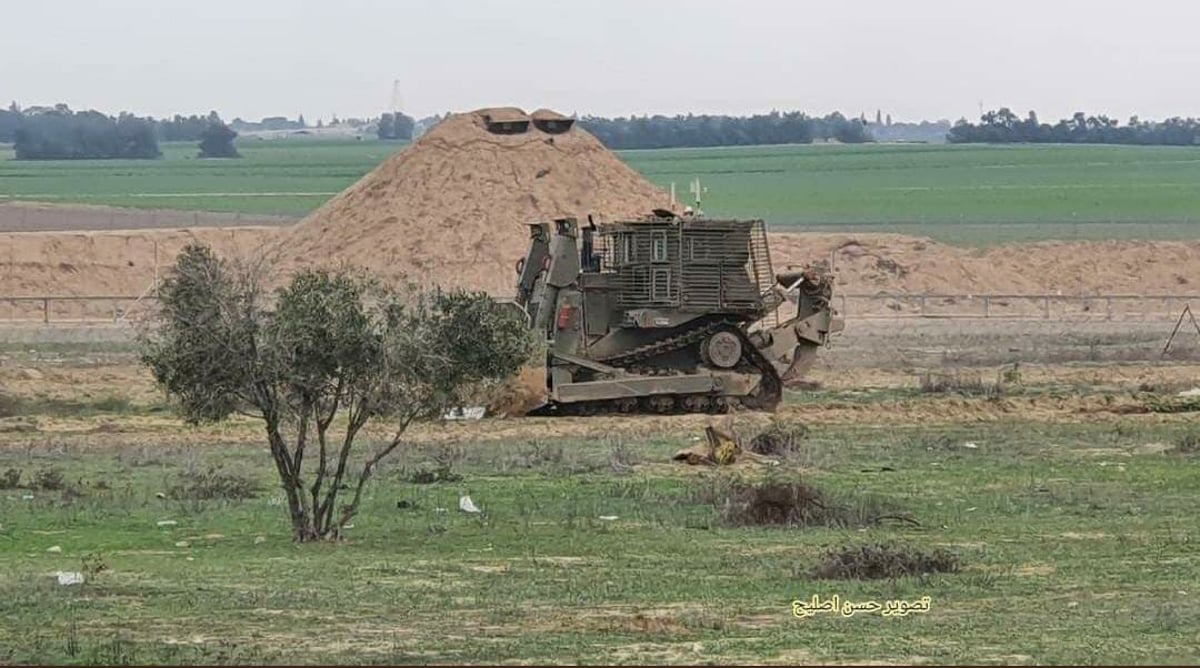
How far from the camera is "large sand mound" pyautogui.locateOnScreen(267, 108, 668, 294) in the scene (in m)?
65.6

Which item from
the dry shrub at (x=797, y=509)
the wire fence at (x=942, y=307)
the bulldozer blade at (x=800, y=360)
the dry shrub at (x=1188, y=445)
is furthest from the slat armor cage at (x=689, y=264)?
the wire fence at (x=942, y=307)

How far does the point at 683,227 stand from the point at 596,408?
347 cm

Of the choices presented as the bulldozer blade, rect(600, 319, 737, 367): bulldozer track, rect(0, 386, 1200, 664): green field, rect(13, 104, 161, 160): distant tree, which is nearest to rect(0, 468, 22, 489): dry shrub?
rect(0, 386, 1200, 664): green field

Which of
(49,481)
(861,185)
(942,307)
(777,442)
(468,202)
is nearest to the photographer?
(49,481)

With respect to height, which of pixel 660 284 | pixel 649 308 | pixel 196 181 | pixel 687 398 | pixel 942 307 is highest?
pixel 660 284

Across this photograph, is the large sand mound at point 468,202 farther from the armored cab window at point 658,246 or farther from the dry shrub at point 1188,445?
the dry shrub at point 1188,445

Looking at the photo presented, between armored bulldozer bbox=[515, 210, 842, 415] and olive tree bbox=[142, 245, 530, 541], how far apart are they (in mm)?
13358

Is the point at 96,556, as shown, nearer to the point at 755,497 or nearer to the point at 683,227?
the point at 755,497

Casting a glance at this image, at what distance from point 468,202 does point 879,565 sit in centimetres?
5097

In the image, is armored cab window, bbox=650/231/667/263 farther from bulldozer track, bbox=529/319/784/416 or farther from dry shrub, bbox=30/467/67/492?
dry shrub, bbox=30/467/67/492

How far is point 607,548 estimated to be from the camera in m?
20.7

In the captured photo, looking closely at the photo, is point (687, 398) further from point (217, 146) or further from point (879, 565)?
point (217, 146)

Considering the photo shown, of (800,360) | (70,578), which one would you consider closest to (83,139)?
(800,360)

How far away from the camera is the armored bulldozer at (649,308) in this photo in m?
35.9
